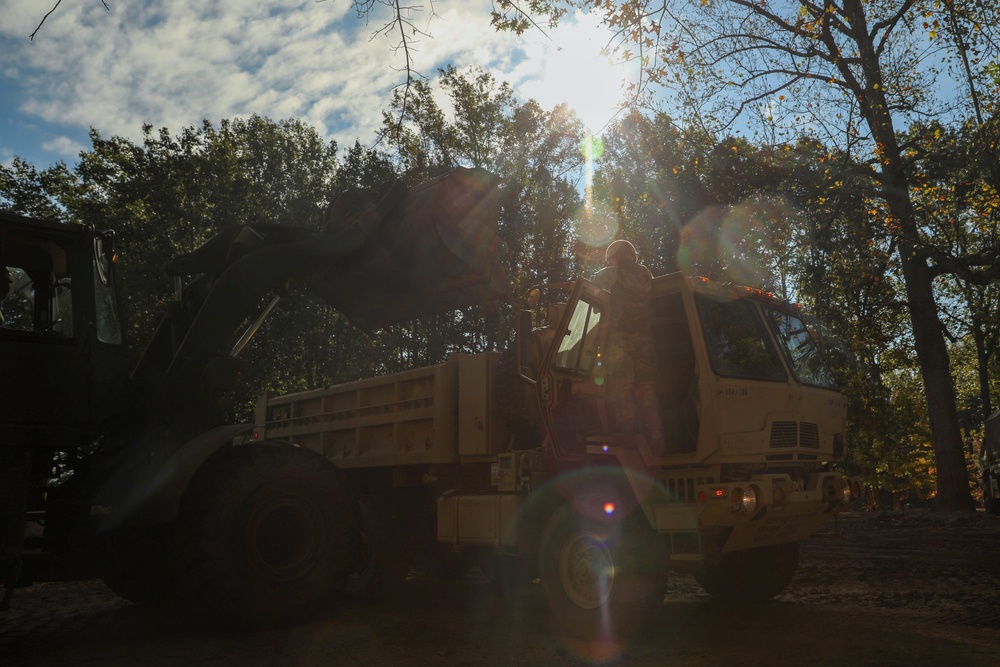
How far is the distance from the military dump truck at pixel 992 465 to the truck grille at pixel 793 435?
15763mm

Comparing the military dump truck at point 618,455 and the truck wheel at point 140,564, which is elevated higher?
the military dump truck at point 618,455

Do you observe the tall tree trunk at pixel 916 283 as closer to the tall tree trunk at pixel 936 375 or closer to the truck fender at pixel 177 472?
the tall tree trunk at pixel 936 375

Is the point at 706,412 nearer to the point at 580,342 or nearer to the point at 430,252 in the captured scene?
the point at 580,342

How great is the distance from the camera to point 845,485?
6.96 m

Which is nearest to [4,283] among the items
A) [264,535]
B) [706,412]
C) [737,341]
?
[264,535]

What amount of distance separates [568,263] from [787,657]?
2040 centimetres

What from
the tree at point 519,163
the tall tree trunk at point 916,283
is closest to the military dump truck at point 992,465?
the tall tree trunk at point 916,283

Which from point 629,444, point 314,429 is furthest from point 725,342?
point 314,429

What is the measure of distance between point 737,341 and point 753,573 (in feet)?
8.12

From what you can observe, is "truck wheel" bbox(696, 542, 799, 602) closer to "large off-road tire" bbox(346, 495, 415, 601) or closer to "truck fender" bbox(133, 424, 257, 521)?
"large off-road tire" bbox(346, 495, 415, 601)

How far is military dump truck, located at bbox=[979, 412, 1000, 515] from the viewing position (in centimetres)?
1994

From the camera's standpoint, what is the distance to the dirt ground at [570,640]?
5711 mm

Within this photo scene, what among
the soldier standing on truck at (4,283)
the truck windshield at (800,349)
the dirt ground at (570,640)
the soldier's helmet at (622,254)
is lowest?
the dirt ground at (570,640)

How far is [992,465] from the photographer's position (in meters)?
20.5
